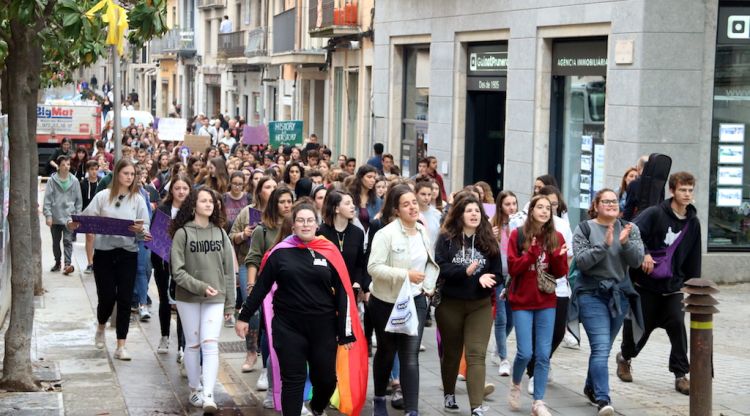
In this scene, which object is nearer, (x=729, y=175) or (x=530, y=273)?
(x=530, y=273)

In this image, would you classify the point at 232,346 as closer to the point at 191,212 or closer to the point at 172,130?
the point at 191,212

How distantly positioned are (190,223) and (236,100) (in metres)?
42.7

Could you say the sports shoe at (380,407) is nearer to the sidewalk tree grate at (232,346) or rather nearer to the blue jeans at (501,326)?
the blue jeans at (501,326)

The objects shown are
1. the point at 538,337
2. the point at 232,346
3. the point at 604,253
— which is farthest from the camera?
the point at 232,346

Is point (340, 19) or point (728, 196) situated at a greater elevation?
point (340, 19)

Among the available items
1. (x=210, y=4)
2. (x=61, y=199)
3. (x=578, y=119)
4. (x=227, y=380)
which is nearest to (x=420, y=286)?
(x=227, y=380)

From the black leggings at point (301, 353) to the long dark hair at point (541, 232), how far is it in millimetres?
1583

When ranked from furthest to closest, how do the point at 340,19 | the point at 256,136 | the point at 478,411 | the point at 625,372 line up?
the point at 340,19 < the point at 256,136 < the point at 625,372 < the point at 478,411

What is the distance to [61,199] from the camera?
1725 centimetres

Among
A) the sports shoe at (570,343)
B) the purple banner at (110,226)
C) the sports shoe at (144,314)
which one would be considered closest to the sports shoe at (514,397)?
the sports shoe at (570,343)

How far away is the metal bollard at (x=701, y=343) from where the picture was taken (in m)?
7.61

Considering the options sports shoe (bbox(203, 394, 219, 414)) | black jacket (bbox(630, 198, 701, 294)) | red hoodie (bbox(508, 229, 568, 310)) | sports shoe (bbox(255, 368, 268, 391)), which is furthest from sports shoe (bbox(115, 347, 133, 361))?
black jacket (bbox(630, 198, 701, 294))

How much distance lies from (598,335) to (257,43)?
36.7 m

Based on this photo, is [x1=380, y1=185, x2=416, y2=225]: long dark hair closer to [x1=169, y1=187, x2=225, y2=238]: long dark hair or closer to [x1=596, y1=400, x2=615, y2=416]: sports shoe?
[x1=169, y1=187, x2=225, y2=238]: long dark hair
